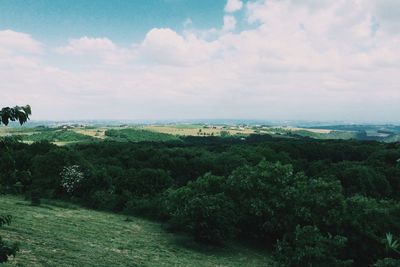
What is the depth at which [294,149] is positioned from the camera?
5012 inches

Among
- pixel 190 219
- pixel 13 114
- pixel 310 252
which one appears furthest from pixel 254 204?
pixel 13 114

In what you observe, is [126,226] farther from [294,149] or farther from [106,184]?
[294,149]

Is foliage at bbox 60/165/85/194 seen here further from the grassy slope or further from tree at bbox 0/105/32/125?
tree at bbox 0/105/32/125

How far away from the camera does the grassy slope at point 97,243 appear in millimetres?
31266

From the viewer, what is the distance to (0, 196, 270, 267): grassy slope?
31.3m

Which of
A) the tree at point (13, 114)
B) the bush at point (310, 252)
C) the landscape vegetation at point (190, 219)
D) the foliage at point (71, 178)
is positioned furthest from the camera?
the foliage at point (71, 178)

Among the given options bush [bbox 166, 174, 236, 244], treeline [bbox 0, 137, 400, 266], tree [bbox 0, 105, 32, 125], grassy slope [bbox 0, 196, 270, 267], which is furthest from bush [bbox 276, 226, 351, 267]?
tree [bbox 0, 105, 32, 125]

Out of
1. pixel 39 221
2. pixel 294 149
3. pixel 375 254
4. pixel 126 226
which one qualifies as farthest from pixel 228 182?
pixel 294 149

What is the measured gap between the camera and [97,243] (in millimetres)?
37750

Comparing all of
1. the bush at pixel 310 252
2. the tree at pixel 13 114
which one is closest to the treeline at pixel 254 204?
the bush at pixel 310 252

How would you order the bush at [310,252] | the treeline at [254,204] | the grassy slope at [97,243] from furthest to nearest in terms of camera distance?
the treeline at [254,204] < the bush at [310,252] < the grassy slope at [97,243]

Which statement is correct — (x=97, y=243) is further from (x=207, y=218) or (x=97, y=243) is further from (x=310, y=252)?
(x=310, y=252)

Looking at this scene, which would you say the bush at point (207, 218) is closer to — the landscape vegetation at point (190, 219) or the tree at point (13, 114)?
the landscape vegetation at point (190, 219)

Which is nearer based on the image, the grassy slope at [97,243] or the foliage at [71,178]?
the grassy slope at [97,243]
